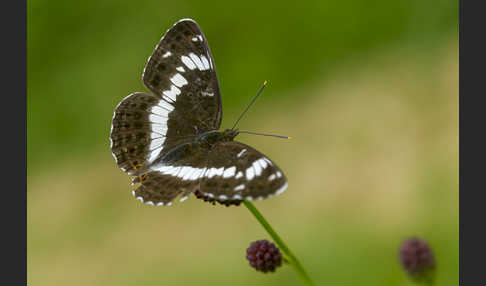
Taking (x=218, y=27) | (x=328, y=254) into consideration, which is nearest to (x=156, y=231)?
(x=328, y=254)

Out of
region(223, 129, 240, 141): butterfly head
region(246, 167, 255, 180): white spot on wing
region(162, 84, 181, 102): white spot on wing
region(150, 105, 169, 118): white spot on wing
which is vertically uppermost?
region(162, 84, 181, 102): white spot on wing

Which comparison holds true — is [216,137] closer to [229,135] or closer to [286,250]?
[229,135]

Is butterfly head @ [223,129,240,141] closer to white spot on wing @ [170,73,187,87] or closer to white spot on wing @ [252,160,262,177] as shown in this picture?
white spot on wing @ [252,160,262,177]

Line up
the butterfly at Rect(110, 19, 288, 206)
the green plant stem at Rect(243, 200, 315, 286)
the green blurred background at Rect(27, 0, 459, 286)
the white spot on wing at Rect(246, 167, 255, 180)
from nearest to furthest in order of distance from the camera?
the green plant stem at Rect(243, 200, 315, 286), the white spot on wing at Rect(246, 167, 255, 180), the butterfly at Rect(110, 19, 288, 206), the green blurred background at Rect(27, 0, 459, 286)

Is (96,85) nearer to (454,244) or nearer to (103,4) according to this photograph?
(103,4)

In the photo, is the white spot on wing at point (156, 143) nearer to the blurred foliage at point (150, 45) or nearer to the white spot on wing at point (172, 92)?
the white spot on wing at point (172, 92)

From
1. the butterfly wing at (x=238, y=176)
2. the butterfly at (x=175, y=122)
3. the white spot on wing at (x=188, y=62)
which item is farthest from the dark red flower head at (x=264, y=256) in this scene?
the white spot on wing at (x=188, y=62)

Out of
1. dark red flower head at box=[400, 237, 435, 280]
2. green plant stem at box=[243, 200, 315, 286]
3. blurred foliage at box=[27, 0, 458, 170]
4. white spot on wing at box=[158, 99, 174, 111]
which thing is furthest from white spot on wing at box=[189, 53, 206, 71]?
blurred foliage at box=[27, 0, 458, 170]
